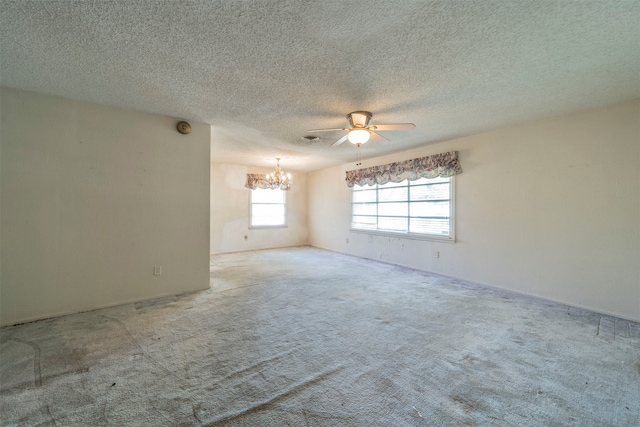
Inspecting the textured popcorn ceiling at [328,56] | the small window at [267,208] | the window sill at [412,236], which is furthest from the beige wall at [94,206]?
the window sill at [412,236]

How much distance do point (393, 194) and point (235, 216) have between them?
4.20m

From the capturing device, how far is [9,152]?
2553 millimetres

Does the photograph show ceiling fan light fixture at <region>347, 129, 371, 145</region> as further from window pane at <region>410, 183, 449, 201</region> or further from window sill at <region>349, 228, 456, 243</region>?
window sill at <region>349, 228, 456, 243</region>

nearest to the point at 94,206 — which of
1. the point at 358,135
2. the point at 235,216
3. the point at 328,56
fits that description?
the point at 328,56

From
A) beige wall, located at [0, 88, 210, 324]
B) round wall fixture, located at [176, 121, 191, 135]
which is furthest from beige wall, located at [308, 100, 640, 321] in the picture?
beige wall, located at [0, 88, 210, 324]

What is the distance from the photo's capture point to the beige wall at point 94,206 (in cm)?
259

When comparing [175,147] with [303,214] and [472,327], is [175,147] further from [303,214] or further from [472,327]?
[303,214]

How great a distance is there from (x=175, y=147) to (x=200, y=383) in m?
2.97

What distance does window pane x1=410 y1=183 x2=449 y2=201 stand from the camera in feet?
15.0

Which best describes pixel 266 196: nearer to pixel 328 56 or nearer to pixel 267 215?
pixel 267 215

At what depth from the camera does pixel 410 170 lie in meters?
4.90

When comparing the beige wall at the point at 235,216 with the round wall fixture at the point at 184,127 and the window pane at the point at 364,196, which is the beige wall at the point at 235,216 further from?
the round wall fixture at the point at 184,127

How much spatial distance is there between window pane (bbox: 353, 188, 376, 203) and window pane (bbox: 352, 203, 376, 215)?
0.33 ft

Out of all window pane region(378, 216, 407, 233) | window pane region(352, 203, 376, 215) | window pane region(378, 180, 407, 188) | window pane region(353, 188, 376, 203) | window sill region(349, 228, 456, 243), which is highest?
window pane region(378, 180, 407, 188)
